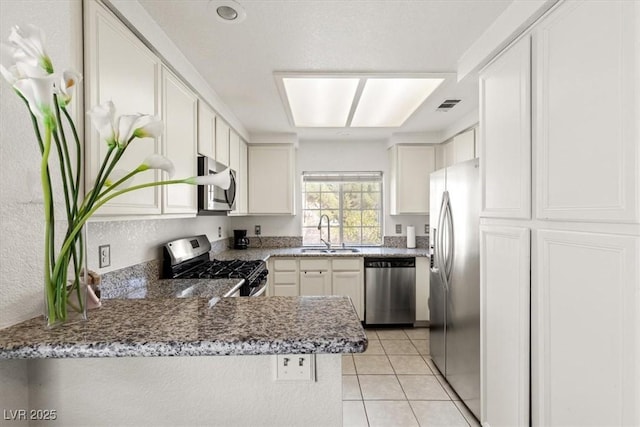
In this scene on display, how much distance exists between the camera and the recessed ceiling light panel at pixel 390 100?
2.63 metres

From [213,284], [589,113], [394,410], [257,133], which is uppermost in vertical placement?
[257,133]

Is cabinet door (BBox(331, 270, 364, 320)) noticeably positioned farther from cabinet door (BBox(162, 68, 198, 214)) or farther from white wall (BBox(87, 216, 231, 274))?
cabinet door (BBox(162, 68, 198, 214))

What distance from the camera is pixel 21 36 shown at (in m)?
0.74

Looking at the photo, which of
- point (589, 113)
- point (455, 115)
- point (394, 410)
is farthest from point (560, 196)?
point (455, 115)

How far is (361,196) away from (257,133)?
164 centimetres

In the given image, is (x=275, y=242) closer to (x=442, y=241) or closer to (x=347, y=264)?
(x=347, y=264)

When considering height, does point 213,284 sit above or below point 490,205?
below

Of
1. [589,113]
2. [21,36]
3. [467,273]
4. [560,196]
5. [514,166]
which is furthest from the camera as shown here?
[467,273]

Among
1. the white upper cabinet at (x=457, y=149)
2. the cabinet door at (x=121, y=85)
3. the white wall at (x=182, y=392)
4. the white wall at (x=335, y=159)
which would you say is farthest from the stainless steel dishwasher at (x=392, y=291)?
the white wall at (x=182, y=392)

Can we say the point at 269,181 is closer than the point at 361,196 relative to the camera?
Yes

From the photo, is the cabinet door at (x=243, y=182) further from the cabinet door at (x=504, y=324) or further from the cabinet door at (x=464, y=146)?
the cabinet door at (x=504, y=324)

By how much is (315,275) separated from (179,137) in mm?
2412

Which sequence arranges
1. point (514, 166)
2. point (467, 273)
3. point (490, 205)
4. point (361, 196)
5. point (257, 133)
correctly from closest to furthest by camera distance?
point (514, 166) → point (490, 205) → point (467, 273) → point (257, 133) → point (361, 196)

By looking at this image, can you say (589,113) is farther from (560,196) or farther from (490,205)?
(490,205)
